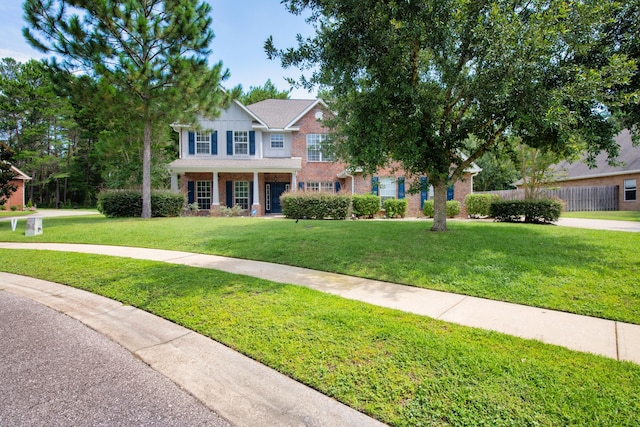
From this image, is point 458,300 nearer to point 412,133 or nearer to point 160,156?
point 412,133

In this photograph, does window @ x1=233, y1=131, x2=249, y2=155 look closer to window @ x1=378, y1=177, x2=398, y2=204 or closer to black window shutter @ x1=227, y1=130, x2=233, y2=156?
black window shutter @ x1=227, y1=130, x2=233, y2=156

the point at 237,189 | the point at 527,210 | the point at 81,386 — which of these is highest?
the point at 237,189

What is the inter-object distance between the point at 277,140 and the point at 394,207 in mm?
8983

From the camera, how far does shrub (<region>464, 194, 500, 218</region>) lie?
755 inches

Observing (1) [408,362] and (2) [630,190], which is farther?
(2) [630,190]

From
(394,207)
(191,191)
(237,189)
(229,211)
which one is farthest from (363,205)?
(191,191)

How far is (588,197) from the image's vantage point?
85.4ft

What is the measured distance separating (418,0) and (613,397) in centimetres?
713

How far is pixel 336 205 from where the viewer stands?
55.9ft

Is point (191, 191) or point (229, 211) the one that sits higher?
point (191, 191)

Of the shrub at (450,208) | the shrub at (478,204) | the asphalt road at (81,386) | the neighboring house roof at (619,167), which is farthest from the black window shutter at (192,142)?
the neighboring house roof at (619,167)

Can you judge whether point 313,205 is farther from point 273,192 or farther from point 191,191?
point 191,191

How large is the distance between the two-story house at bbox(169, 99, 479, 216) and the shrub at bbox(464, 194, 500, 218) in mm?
2037

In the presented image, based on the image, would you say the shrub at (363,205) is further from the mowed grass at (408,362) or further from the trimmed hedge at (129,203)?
the mowed grass at (408,362)
